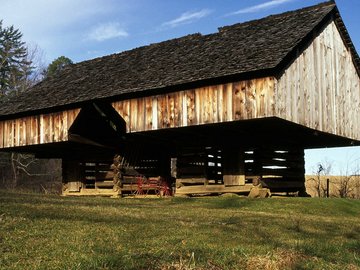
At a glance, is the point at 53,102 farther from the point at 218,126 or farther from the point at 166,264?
the point at 166,264

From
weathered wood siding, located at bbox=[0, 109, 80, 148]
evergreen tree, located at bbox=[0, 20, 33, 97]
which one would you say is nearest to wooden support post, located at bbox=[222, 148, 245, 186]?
weathered wood siding, located at bbox=[0, 109, 80, 148]

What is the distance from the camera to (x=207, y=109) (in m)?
16.1

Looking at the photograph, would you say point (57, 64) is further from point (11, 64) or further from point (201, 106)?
point (201, 106)

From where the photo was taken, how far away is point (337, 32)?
19969 millimetres

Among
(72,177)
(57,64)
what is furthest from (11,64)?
(72,177)

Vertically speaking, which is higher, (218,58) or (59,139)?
(218,58)

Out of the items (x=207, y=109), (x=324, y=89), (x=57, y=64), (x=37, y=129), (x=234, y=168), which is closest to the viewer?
(x=207, y=109)

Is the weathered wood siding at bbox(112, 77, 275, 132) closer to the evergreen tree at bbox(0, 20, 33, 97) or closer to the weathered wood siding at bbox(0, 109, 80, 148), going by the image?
the weathered wood siding at bbox(0, 109, 80, 148)

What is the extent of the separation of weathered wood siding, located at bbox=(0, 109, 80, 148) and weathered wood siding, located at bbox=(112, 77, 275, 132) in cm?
272

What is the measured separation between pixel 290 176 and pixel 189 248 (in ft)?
51.6

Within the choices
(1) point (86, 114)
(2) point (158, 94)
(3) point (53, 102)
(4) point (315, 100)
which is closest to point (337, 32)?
(4) point (315, 100)

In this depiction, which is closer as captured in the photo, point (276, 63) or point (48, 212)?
point (48, 212)

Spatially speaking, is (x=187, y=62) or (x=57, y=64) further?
(x=57, y=64)

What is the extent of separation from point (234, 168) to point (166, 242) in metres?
12.0
